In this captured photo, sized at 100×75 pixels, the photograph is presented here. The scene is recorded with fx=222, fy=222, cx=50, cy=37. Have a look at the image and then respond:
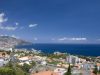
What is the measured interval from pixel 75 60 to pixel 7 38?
434ft

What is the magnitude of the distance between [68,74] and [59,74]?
4.23 metres

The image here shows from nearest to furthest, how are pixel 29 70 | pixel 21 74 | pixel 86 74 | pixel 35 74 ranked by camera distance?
1. pixel 21 74
2. pixel 86 74
3. pixel 35 74
4. pixel 29 70

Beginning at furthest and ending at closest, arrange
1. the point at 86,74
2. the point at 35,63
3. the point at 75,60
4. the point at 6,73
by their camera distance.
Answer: the point at 75,60 → the point at 35,63 → the point at 86,74 → the point at 6,73

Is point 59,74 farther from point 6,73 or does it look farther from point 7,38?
point 7,38

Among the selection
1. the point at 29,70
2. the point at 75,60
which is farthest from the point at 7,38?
the point at 29,70

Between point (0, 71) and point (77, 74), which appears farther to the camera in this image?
point (77, 74)

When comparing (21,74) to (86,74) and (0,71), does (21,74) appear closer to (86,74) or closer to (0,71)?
(0,71)

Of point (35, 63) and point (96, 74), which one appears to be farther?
point (35, 63)

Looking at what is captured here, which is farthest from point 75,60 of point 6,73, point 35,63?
point 6,73

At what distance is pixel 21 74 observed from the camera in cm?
2603

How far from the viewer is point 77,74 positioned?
90.7 feet

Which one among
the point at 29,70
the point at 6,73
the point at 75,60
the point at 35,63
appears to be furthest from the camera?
the point at 75,60

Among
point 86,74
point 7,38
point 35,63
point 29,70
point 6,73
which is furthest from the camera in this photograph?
point 7,38

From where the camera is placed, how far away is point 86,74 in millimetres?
28734
